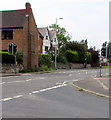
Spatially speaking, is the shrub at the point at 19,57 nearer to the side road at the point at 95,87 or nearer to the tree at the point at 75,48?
the side road at the point at 95,87

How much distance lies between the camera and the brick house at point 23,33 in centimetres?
4106

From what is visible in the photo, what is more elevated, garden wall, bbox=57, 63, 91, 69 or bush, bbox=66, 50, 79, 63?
bush, bbox=66, 50, 79, 63

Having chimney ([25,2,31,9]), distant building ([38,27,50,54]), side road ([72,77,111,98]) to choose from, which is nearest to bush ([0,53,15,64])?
chimney ([25,2,31,9])

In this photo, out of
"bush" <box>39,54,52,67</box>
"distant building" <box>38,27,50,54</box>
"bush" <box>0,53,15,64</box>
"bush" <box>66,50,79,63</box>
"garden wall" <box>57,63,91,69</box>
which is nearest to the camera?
"bush" <box>0,53,15,64</box>

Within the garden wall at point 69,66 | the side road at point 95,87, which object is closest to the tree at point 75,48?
the garden wall at point 69,66

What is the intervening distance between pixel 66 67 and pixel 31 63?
19.7 metres

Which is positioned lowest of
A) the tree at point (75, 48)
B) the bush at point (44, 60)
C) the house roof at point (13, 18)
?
the bush at point (44, 60)

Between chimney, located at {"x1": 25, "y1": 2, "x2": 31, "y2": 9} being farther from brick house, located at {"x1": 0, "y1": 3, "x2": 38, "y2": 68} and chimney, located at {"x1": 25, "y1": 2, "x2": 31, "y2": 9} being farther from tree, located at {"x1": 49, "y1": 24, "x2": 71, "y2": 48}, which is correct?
tree, located at {"x1": 49, "y1": 24, "x2": 71, "y2": 48}

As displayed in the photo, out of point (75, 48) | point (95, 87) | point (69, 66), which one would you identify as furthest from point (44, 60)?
point (95, 87)

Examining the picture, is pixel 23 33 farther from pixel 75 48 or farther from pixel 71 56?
pixel 75 48

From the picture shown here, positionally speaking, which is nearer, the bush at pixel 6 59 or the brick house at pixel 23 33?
the bush at pixel 6 59

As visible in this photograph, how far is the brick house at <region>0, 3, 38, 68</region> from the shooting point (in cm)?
4106

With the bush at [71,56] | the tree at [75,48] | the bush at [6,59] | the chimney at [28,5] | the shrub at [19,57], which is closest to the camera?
the bush at [6,59]

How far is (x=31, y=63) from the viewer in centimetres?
4134
